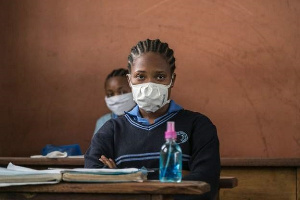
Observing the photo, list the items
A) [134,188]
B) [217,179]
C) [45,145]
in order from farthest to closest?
[45,145] < [217,179] < [134,188]

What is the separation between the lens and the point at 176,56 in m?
4.82

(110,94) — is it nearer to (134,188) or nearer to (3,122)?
(3,122)

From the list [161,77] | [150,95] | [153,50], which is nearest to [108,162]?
[150,95]

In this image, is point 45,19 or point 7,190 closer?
point 7,190

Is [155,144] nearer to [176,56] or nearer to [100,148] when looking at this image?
[100,148]

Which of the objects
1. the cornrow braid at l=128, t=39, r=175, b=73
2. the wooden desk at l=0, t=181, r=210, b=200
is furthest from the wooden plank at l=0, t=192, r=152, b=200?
the cornrow braid at l=128, t=39, r=175, b=73

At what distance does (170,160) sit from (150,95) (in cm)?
57

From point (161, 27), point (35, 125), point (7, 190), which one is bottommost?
point (7, 190)

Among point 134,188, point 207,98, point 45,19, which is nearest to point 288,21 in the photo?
point 207,98

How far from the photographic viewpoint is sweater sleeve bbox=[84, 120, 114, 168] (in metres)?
2.82

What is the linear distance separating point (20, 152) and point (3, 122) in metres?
0.25

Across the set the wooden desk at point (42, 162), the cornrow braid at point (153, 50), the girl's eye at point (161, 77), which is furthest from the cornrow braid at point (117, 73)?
the girl's eye at point (161, 77)

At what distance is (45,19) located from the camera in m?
5.00

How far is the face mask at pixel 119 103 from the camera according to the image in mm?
4699
